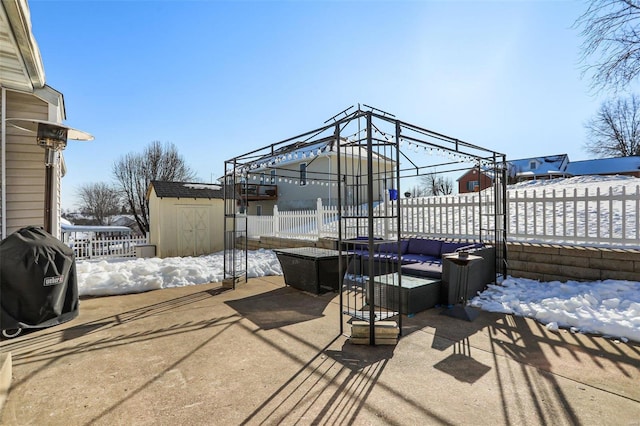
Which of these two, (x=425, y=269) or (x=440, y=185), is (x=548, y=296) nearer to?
(x=425, y=269)

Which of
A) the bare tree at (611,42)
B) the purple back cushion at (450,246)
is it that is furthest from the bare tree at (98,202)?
the bare tree at (611,42)

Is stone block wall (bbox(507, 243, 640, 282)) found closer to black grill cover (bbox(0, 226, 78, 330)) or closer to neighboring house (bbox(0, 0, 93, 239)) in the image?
black grill cover (bbox(0, 226, 78, 330))

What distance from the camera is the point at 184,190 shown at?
44.1ft

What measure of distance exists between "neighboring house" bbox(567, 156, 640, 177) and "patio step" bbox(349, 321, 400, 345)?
32.1m

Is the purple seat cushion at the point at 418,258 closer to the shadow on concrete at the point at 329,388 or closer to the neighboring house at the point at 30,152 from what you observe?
the shadow on concrete at the point at 329,388

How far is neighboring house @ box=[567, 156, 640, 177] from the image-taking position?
80.7ft

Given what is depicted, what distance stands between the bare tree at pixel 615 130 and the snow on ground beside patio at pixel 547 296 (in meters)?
25.7

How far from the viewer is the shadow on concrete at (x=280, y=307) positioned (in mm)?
4176

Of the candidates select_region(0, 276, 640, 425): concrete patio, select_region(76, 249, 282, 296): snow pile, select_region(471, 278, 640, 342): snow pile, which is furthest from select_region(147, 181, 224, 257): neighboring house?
select_region(471, 278, 640, 342): snow pile

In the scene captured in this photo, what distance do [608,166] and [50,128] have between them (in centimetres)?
3590

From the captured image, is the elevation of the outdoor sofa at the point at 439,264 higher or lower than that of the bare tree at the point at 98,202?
lower

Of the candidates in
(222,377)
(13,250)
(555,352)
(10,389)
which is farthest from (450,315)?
(13,250)

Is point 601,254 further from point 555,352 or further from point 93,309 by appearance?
point 93,309

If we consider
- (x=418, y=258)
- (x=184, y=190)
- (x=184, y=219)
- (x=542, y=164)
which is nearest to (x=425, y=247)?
(x=418, y=258)
